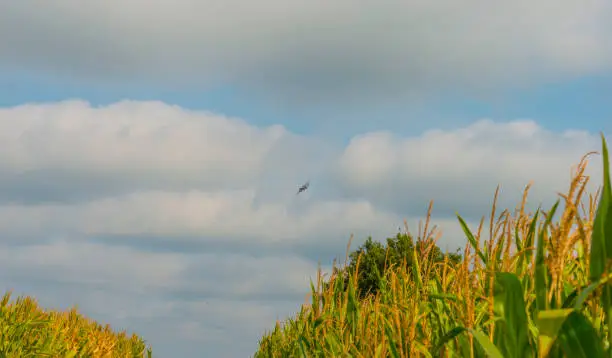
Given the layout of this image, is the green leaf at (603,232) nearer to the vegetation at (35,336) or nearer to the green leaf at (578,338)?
the green leaf at (578,338)

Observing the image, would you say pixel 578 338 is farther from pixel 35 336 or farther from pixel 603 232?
pixel 35 336

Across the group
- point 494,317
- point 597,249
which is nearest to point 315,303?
point 494,317

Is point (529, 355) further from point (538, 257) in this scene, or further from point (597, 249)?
point (597, 249)

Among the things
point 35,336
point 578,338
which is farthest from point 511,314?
point 35,336

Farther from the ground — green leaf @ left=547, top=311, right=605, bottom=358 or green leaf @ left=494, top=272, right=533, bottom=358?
green leaf @ left=494, top=272, right=533, bottom=358

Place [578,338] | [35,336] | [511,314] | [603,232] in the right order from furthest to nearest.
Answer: [35,336] < [511,314] < [578,338] < [603,232]

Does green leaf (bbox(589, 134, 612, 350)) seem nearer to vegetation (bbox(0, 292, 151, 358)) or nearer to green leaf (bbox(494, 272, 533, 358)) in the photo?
green leaf (bbox(494, 272, 533, 358))

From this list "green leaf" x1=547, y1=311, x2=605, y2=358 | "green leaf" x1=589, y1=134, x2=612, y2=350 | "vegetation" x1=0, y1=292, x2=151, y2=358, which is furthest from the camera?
"vegetation" x1=0, y1=292, x2=151, y2=358

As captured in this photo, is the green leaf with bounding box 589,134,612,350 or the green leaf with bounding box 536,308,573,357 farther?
the green leaf with bounding box 536,308,573,357

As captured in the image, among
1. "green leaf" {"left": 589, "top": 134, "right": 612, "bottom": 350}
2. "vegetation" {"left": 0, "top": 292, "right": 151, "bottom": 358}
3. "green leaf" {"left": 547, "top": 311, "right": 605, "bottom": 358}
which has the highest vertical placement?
"vegetation" {"left": 0, "top": 292, "right": 151, "bottom": 358}

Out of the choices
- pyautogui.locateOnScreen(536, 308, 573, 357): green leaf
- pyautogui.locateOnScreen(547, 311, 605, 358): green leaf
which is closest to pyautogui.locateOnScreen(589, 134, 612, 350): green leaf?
pyautogui.locateOnScreen(547, 311, 605, 358): green leaf

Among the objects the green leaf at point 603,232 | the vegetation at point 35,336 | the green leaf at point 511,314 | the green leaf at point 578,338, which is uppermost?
the vegetation at point 35,336

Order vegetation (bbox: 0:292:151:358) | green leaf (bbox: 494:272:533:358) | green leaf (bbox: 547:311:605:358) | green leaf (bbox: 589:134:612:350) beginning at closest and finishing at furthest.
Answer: green leaf (bbox: 589:134:612:350) < green leaf (bbox: 547:311:605:358) < green leaf (bbox: 494:272:533:358) < vegetation (bbox: 0:292:151:358)

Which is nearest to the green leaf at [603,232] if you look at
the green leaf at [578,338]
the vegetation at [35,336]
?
the green leaf at [578,338]
